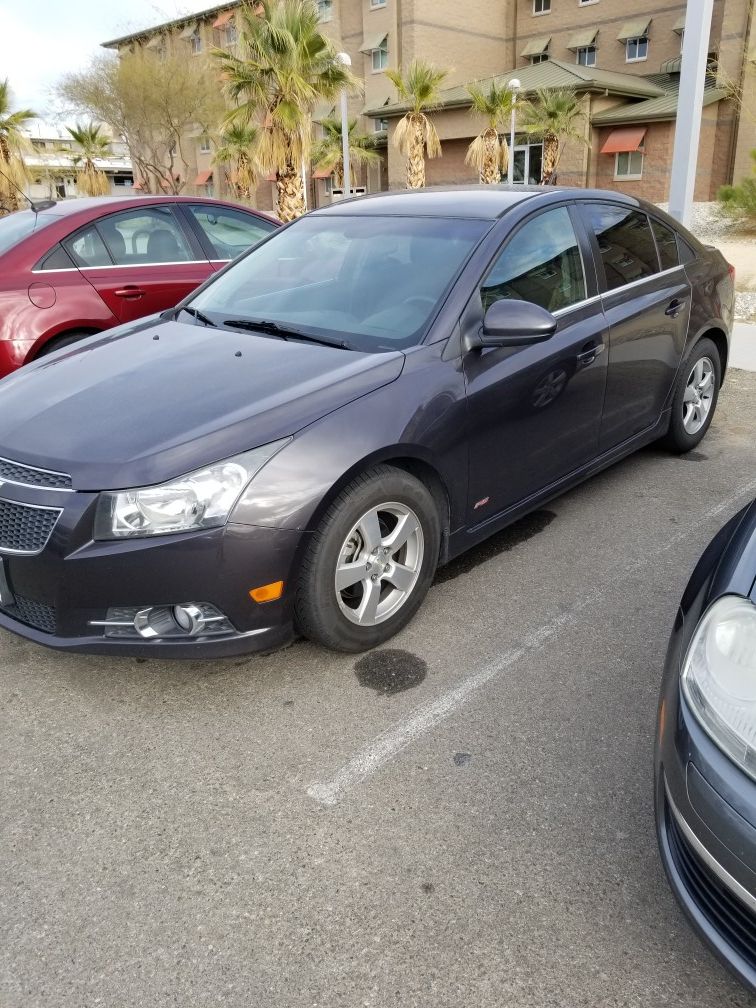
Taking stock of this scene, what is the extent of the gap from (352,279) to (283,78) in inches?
552

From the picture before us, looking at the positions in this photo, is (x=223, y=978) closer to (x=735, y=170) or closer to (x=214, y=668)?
(x=214, y=668)

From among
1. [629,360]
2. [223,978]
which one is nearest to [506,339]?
[629,360]

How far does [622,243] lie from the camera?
425 centimetres

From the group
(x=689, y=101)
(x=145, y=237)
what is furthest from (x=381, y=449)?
(x=689, y=101)

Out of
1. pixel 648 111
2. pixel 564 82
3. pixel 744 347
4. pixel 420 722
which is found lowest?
pixel 744 347

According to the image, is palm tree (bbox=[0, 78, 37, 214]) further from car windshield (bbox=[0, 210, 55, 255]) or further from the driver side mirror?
the driver side mirror

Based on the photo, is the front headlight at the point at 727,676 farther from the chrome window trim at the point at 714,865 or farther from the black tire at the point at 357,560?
the black tire at the point at 357,560

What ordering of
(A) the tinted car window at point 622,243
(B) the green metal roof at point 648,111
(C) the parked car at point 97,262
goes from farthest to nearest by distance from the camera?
(B) the green metal roof at point 648,111 → (C) the parked car at point 97,262 → (A) the tinted car window at point 622,243

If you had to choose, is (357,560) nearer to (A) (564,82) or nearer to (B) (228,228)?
(B) (228,228)

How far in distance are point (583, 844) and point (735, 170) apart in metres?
34.4

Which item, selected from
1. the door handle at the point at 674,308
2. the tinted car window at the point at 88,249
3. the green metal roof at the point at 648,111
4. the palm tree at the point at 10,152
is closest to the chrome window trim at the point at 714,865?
the door handle at the point at 674,308

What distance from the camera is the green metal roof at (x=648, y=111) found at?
1160 inches

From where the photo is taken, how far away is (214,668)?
3.05m

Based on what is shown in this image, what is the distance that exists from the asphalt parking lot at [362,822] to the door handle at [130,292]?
3.19 m
